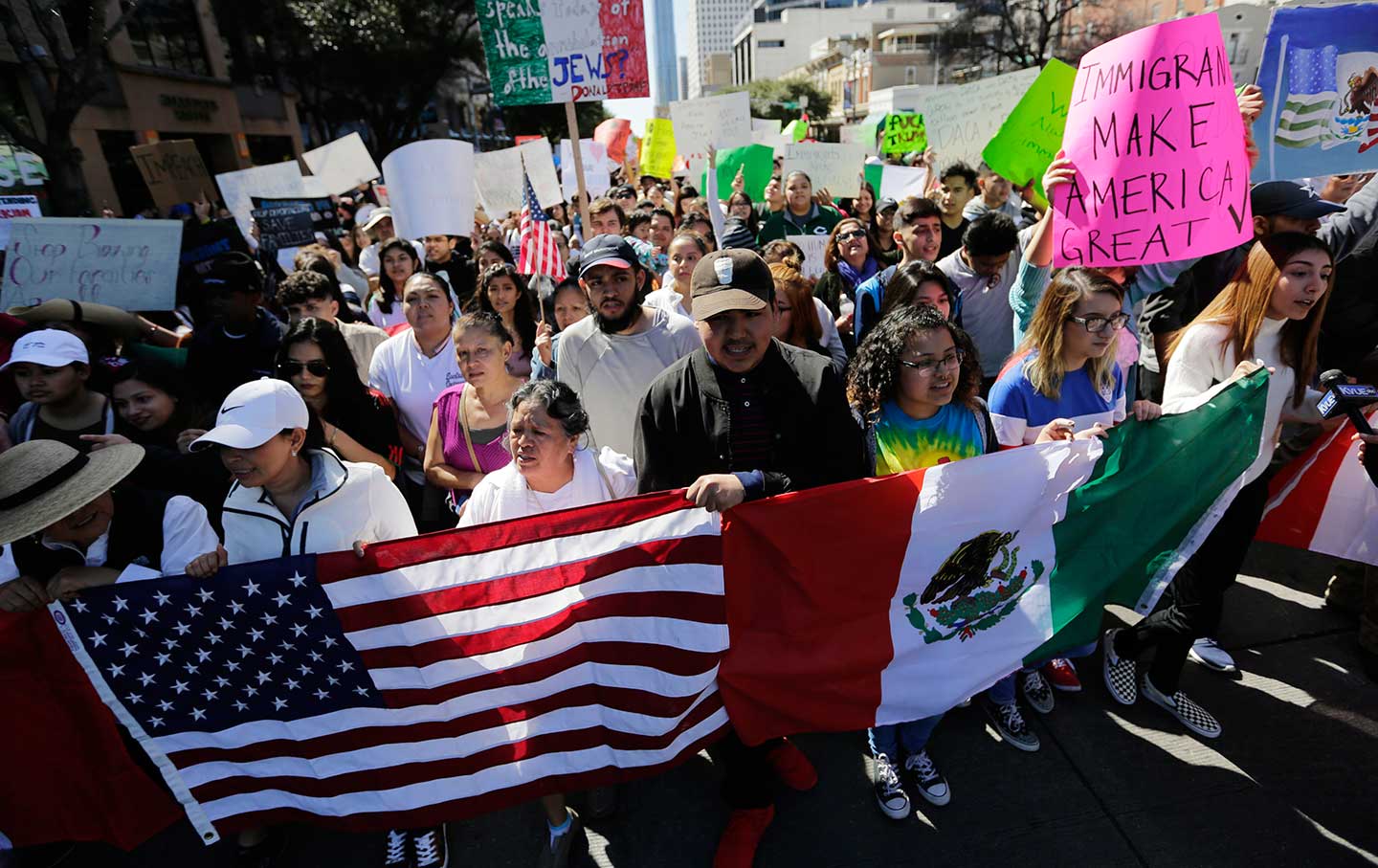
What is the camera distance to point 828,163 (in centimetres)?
861

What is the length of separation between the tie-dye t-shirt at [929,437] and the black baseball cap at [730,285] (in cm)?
72

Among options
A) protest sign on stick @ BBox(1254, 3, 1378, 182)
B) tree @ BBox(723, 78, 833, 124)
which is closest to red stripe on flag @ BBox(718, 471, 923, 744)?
protest sign on stick @ BBox(1254, 3, 1378, 182)

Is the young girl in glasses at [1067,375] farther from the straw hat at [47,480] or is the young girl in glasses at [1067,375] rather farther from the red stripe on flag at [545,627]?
the straw hat at [47,480]

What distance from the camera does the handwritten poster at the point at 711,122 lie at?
9445 millimetres

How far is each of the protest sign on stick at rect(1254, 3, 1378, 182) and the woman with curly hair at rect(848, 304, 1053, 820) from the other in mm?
2709

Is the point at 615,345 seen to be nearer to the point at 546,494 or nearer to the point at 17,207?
the point at 546,494

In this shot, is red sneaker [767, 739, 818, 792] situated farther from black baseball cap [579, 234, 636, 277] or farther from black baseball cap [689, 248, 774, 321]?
black baseball cap [579, 234, 636, 277]

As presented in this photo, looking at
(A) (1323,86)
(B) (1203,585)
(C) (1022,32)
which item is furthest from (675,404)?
(C) (1022,32)

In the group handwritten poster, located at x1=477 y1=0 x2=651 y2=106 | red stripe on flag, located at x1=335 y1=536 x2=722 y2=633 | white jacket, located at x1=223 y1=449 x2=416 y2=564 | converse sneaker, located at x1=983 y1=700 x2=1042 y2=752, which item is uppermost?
handwritten poster, located at x1=477 y1=0 x2=651 y2=106

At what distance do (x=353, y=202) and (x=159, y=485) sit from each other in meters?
14.0

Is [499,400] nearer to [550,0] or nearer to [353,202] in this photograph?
[550,0]

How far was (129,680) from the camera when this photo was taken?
2234mm

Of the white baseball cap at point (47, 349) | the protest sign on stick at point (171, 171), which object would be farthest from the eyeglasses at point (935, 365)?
the protest sign on stick at point (171, 171)

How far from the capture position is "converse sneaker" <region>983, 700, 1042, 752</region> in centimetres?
290
